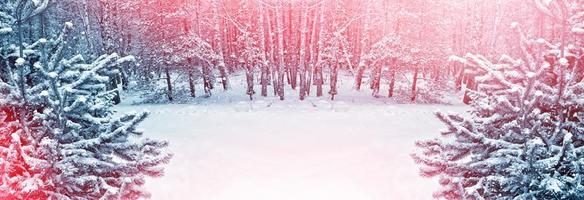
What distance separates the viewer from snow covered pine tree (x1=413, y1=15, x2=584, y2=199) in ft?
16.3

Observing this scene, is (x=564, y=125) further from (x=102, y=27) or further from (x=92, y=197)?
(x=102, y=27)

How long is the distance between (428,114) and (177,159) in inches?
534

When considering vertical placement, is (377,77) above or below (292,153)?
above

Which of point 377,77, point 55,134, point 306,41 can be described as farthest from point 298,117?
point 55,134

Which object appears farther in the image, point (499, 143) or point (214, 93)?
point (214, 93)

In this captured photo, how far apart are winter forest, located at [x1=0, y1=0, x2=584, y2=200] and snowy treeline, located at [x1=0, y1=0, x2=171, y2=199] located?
2 cm

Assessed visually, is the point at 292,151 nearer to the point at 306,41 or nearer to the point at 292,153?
the point at 292,153

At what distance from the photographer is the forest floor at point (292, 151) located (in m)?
10.4

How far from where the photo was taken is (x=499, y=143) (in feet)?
17.5

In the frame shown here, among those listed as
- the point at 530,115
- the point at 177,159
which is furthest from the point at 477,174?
the point at 177,159

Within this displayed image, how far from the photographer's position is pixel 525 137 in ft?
16.9

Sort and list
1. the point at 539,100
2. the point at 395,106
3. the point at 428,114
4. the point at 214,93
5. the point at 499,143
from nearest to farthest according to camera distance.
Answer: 1. the point at 539,100
2. the point at 499,143
3. the point at 428,114
4. the point at 395,106
5. the point at 214,93

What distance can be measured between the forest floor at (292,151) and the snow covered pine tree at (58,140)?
13.2 feet

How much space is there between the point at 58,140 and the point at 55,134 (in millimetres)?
155
